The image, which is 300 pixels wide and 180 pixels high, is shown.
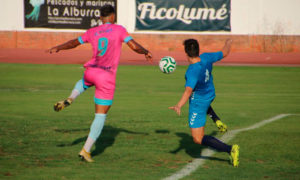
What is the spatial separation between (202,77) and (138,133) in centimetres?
274

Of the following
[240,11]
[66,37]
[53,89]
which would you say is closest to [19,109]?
[53,89]

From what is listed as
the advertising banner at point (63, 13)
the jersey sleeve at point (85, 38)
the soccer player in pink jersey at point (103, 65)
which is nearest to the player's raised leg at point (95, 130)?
the soccer player in pink jersey at point (103, 65)

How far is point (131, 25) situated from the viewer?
37.2 m

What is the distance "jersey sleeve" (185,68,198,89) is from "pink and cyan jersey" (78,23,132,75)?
A: 1108 millimetres

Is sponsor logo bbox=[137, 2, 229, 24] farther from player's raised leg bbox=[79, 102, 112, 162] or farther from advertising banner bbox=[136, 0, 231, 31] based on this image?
player's raised leg bbox=[79, 102, 112, 162]

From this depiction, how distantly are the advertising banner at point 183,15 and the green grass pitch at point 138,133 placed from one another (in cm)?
1886

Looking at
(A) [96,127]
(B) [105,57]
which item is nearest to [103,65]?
(B) [105,57]

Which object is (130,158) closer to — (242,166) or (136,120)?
(242,166)

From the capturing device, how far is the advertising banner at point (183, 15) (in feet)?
121

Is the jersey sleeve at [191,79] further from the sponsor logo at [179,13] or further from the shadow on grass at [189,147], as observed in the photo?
the sponsor logo at [179,13]

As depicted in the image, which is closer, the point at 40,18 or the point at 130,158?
the point at 130,158

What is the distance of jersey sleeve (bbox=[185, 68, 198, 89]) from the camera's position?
671 cm

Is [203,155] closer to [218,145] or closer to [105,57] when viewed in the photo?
[218,145]

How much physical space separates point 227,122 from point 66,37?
91.0ft
